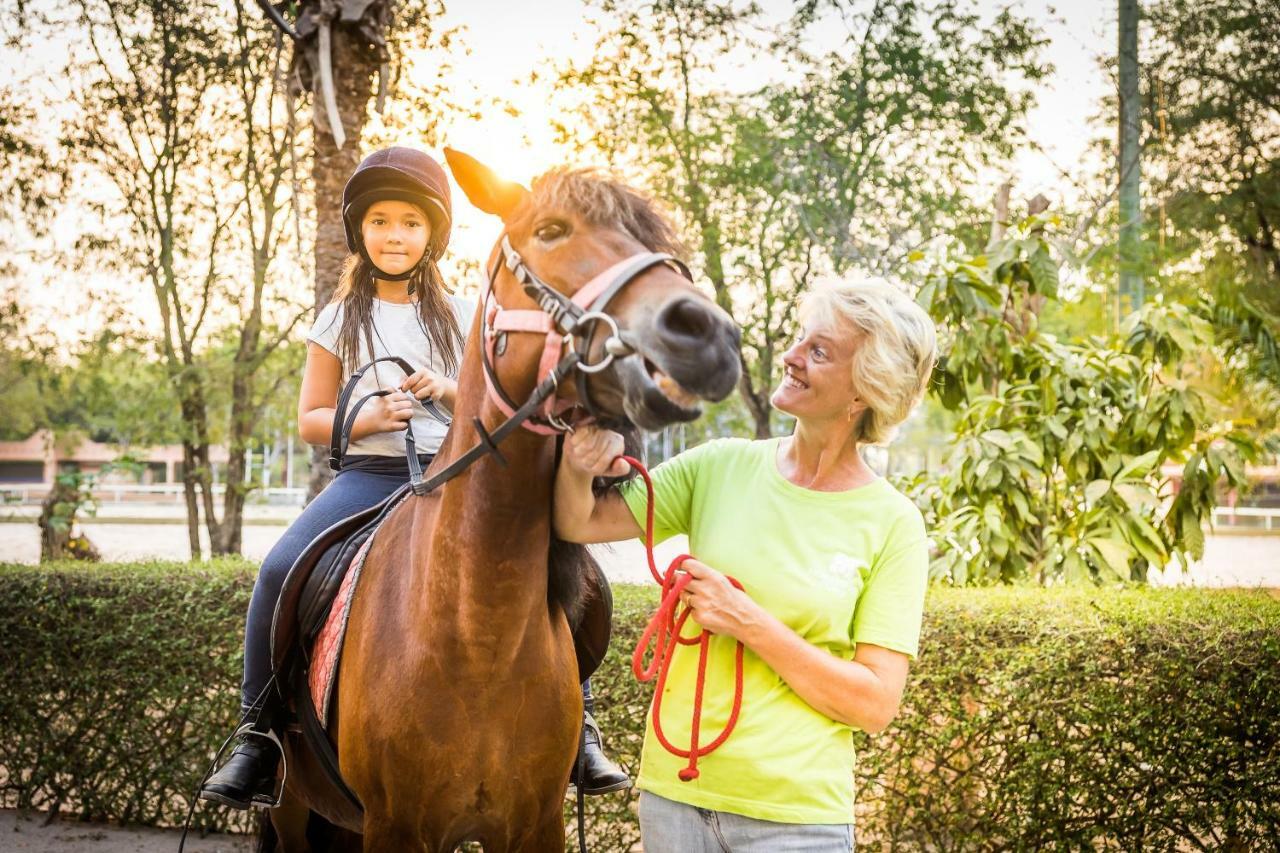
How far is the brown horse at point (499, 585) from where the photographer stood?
1861 mm

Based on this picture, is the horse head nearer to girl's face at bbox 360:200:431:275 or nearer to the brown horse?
the brown horse

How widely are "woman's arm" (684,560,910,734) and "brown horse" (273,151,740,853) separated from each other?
40 centimetres

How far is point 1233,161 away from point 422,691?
13.8m

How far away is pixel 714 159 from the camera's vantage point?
13586 mm

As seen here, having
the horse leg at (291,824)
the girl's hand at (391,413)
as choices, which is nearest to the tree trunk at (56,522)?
the horse leg at (291,824)

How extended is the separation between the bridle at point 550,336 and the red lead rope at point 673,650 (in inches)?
9.5

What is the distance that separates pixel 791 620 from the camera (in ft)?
7.29

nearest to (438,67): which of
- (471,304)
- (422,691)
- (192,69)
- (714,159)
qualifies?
(192,69)

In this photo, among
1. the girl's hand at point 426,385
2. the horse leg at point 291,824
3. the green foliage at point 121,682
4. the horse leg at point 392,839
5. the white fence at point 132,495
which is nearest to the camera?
the horse leg at point 392,839

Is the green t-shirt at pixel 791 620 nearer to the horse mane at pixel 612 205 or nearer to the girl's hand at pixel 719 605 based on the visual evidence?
the girl's hand at pixel 719 605

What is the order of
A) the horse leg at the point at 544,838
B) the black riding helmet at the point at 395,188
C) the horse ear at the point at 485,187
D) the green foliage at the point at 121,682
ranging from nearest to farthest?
the horse ear at the point at 485,187 → the horse leg at the point at 544,838 → the black riding helmet at the point at 395,188 → the green foliage at the point at 121,682

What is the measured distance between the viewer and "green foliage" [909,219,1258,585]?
19.8 feet

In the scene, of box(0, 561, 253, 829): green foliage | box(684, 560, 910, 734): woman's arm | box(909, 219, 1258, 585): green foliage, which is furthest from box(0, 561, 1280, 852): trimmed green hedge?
box(684, 560, 910, 734): woman's arm

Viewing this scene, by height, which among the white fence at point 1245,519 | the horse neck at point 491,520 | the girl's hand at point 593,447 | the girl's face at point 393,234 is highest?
the girl's face at point 393,234
